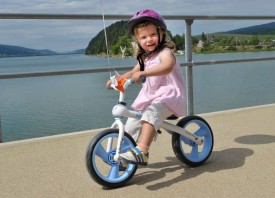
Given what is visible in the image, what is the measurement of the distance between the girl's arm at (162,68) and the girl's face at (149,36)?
0.08 metres

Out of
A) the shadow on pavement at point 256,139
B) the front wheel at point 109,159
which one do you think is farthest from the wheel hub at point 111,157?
the shadow on pavement at point 256,139

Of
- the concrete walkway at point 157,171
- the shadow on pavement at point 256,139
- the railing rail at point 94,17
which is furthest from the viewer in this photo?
the railing rail at point 94,17

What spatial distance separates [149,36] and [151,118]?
1.64 ft

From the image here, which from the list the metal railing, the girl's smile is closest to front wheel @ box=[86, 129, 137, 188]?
the girl's smile

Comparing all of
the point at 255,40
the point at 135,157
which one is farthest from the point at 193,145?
the point at 255,40

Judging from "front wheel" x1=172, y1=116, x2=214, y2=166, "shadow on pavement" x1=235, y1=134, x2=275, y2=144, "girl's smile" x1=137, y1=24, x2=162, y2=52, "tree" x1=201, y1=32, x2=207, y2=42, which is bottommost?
"shadow on pavement" x1=235, y1=134, x2=275, y2=144

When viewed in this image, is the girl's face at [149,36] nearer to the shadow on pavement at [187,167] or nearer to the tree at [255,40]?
the shadow on pavement at [187,167]

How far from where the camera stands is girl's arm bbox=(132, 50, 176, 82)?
2.46m

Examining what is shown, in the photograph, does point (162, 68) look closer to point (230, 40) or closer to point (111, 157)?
point (111, 157)

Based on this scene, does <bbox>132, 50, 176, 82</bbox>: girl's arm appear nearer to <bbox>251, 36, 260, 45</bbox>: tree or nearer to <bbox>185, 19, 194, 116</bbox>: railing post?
<bbox>185, 19, 194, 116</bbox>: railing post

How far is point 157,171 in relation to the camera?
280cm

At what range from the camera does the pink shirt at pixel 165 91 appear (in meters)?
2.70

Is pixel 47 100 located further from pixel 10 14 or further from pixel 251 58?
pixel 251 58

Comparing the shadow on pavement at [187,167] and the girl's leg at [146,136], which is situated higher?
the girl's leg at [146,136]
